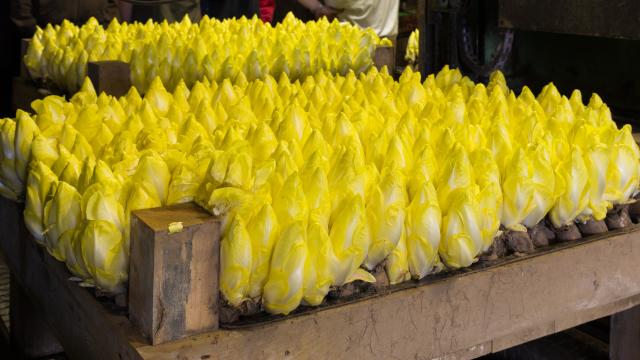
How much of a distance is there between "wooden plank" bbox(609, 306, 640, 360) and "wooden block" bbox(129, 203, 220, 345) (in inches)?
47.0

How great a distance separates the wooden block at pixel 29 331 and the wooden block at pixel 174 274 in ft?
3.71

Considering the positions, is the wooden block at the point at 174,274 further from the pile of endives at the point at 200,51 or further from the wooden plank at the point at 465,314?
the pile of endives at the point at 200,51

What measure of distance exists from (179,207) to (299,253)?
231 millimetres

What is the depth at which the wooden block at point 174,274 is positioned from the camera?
51.0 inches

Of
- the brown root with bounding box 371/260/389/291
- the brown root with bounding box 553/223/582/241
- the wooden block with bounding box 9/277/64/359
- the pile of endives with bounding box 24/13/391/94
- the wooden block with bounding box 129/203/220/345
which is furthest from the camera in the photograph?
the pile of endives with bounding box 24/13/391/94

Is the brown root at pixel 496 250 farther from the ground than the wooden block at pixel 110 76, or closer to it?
closer to it

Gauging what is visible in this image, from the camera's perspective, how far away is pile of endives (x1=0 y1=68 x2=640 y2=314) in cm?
142

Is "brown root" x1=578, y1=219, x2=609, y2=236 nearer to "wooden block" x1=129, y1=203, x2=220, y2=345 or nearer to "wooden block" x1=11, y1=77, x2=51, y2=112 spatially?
"wooden block" x1=129, y1=203, x2=220, y2=345

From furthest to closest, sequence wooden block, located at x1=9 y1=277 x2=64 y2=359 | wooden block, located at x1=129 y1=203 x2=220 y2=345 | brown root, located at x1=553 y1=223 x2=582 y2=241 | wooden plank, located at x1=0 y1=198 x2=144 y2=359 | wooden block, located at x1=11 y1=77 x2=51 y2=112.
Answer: wooden block, located at x1=11 y1=77 x2=51 y2=112 → wooden block, located at x1=9 y1=277 x2=64 y2=359 → brown root, located at x1=553 y1=223 x2=582 y2=241 → wooden plank, located at x1=0 y1=198 x2=144 y2=359 → wooden block, located at x1=129 y1=203 x2=220 y2=345

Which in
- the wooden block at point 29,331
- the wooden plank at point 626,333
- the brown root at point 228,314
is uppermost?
the brown root at point 228,314

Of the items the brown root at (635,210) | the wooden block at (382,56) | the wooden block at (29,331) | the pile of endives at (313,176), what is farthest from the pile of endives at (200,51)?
the brown root at (635,210)

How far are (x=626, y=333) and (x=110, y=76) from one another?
6.22 feet

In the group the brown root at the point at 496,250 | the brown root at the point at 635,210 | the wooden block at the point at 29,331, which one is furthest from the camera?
the wooden block at the point at 29,331

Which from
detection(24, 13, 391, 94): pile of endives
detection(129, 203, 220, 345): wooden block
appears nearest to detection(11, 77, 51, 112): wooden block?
detection(24, 13, 391, 94): pile of endives
